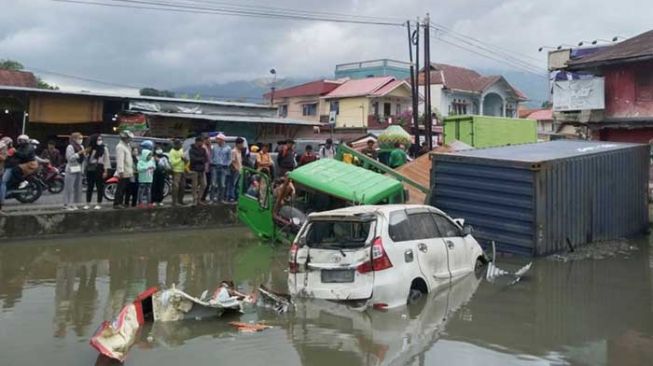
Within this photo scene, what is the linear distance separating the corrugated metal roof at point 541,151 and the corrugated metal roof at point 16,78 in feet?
90.7

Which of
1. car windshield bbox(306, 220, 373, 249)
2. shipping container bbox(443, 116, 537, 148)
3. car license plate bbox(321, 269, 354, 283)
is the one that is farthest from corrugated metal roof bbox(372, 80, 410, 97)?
car license plate bbox(321, 269, 354, 283)

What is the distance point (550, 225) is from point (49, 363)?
9.58 metres

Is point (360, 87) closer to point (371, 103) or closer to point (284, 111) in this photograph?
point (371, 103)

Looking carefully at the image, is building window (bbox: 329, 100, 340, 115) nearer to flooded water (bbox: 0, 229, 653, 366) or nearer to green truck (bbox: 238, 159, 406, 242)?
green truck (bbox: 238, 159, 406, 242)

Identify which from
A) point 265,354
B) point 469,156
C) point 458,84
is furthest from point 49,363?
point 458,84

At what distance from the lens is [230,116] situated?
29562 millimetres

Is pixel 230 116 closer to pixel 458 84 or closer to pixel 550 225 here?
pixel 550 225

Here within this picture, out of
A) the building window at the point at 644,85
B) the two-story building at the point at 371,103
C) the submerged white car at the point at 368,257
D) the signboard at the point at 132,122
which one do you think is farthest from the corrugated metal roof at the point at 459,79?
the submerged white car at the point at 368,257

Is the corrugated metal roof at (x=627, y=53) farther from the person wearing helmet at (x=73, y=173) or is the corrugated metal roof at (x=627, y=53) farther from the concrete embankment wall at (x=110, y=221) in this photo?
the person wearing helmet at (x=73, y=173)

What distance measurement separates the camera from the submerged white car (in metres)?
8.18

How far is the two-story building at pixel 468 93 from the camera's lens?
51969 millimetres

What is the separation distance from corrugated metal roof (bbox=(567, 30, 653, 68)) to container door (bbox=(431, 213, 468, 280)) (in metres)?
16.3

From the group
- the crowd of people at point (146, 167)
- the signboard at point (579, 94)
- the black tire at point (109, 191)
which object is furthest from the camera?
the signboard at point (579, 94)

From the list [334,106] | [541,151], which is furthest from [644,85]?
[334,106]
